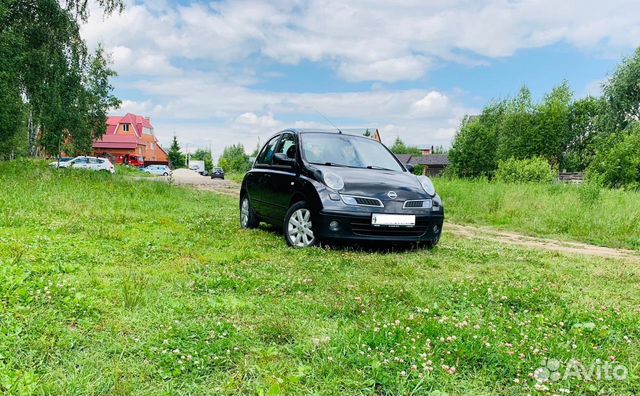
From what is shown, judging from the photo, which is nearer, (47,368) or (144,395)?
(144,395)

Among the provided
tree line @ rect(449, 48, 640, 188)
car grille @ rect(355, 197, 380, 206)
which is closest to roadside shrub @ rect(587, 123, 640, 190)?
tree line @ rect(449, 48, 640, 188)

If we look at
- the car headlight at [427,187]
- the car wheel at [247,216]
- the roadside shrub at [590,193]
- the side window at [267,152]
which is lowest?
the car wheel at [247,216]

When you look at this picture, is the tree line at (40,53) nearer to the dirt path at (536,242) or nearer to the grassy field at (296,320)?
the grassy field at (296,320)

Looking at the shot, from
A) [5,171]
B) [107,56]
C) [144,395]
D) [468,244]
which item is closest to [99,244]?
[144,395]

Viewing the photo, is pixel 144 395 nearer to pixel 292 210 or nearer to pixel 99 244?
pixel 99 244

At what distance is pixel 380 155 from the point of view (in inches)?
273

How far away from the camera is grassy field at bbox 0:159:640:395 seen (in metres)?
2.21

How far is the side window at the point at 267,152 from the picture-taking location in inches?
298

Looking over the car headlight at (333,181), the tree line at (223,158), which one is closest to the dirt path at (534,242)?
the car headlight at (333,181)

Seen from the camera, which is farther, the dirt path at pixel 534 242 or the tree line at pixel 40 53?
the tree line at pixel 40 53

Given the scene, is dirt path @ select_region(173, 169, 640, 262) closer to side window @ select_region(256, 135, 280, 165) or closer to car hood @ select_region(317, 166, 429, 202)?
car hood @ select_region(317, 166, 429, 202)

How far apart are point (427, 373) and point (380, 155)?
4919mm

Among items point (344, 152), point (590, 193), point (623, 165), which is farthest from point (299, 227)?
point (623, 165)

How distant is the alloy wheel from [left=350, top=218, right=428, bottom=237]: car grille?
57cm
